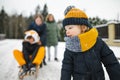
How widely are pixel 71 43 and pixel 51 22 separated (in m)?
5.46

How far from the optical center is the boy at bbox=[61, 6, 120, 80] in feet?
6.41

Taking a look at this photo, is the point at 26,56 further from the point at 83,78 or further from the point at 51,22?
the point at 83,78

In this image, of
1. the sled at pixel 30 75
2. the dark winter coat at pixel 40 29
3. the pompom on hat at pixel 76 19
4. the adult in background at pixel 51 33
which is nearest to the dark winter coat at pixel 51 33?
the adult in background at pixel 51 33

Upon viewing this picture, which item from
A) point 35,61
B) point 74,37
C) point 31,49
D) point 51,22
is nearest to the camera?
point 74,37

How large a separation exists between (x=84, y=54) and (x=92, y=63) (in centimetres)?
10

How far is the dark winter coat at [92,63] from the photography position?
76.9 inches

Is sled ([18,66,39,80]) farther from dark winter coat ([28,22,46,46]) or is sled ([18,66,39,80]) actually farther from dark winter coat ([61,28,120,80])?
dark winter coat ([61,28,120,80])

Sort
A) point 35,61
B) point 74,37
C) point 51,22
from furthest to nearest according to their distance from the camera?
point 51,22, point 35,61, point 74,37

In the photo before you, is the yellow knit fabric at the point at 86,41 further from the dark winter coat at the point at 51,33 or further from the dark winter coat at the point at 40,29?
the dark winter coat at the point at 51,33

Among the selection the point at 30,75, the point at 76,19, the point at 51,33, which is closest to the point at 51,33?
the point at 51,33

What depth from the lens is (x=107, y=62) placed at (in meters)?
1.97

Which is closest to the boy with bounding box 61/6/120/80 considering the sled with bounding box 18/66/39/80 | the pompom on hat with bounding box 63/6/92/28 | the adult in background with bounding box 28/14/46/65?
the pompom on hat with bounding box 63/6/92/28

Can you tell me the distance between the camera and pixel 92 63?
195cm

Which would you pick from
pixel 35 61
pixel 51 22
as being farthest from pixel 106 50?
pixel 51 22
